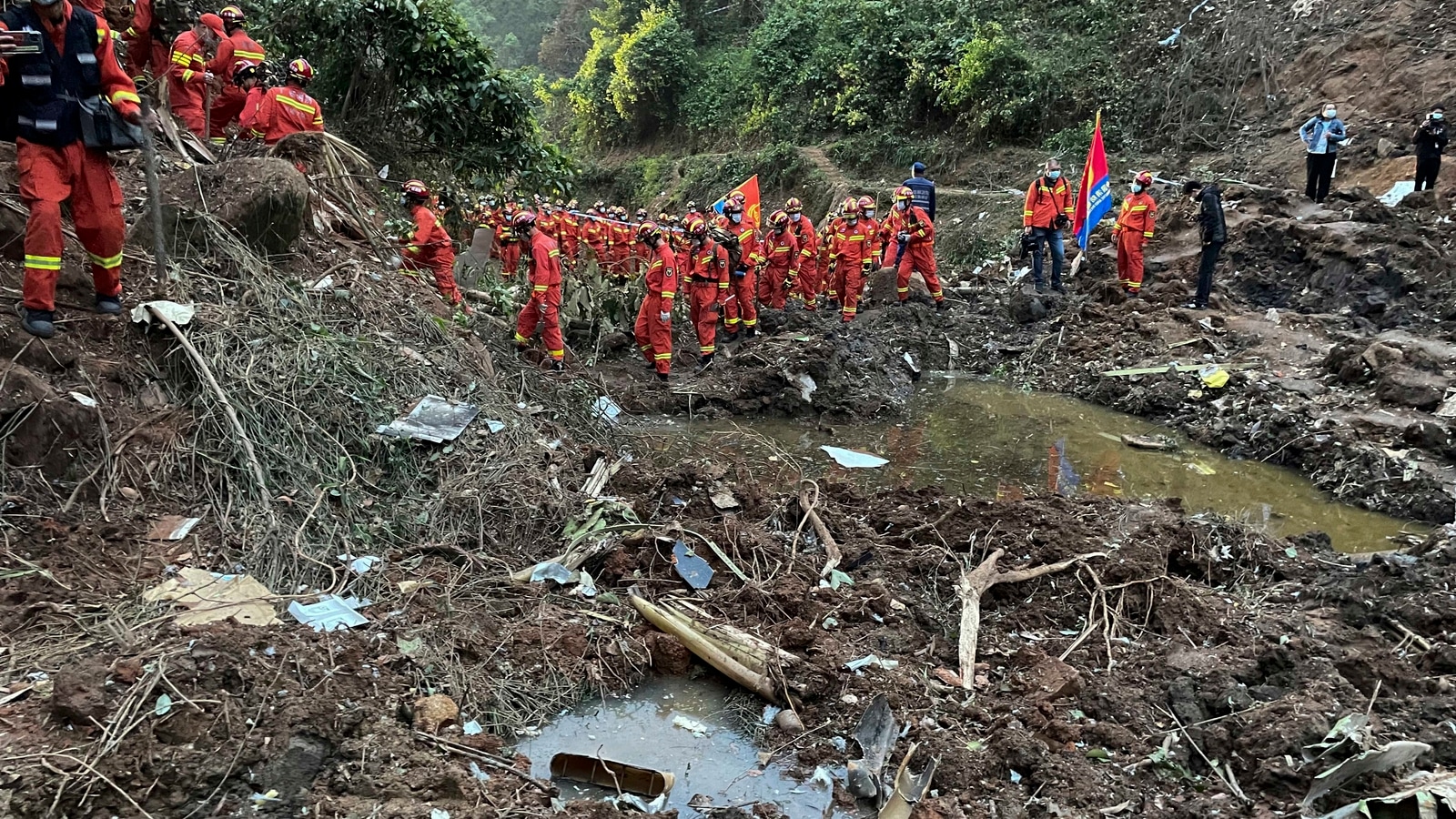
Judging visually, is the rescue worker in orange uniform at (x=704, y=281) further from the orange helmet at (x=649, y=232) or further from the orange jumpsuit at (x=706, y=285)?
the orange helmet at (x=649, y=232)

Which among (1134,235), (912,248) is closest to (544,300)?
(912,248)

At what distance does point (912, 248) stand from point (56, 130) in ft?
33.4

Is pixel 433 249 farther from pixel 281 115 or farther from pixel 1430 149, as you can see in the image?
pixel 1430 149

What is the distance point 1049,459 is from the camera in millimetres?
8461

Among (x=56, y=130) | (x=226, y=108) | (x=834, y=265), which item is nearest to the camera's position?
(x=56, y=130)

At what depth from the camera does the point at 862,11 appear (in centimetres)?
2322

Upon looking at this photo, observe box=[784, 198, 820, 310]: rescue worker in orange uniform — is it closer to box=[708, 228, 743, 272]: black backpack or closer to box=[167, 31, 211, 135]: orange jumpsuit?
box=[708, 228, 743, 272]: black backpack

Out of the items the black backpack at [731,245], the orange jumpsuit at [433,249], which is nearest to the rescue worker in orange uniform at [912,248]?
the black backpack at [731,245]

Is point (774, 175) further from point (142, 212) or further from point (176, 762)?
point (176, 762)

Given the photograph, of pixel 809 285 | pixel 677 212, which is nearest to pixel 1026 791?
pixel 809 285

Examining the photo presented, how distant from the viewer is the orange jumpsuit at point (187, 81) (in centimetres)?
863

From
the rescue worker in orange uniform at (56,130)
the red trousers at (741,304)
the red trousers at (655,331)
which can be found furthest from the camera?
the red trousers at (741,304)

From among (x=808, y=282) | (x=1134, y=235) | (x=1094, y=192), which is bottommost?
Result: (x=808, y=282)

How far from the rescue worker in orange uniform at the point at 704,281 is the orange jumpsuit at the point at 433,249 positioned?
2756mm
